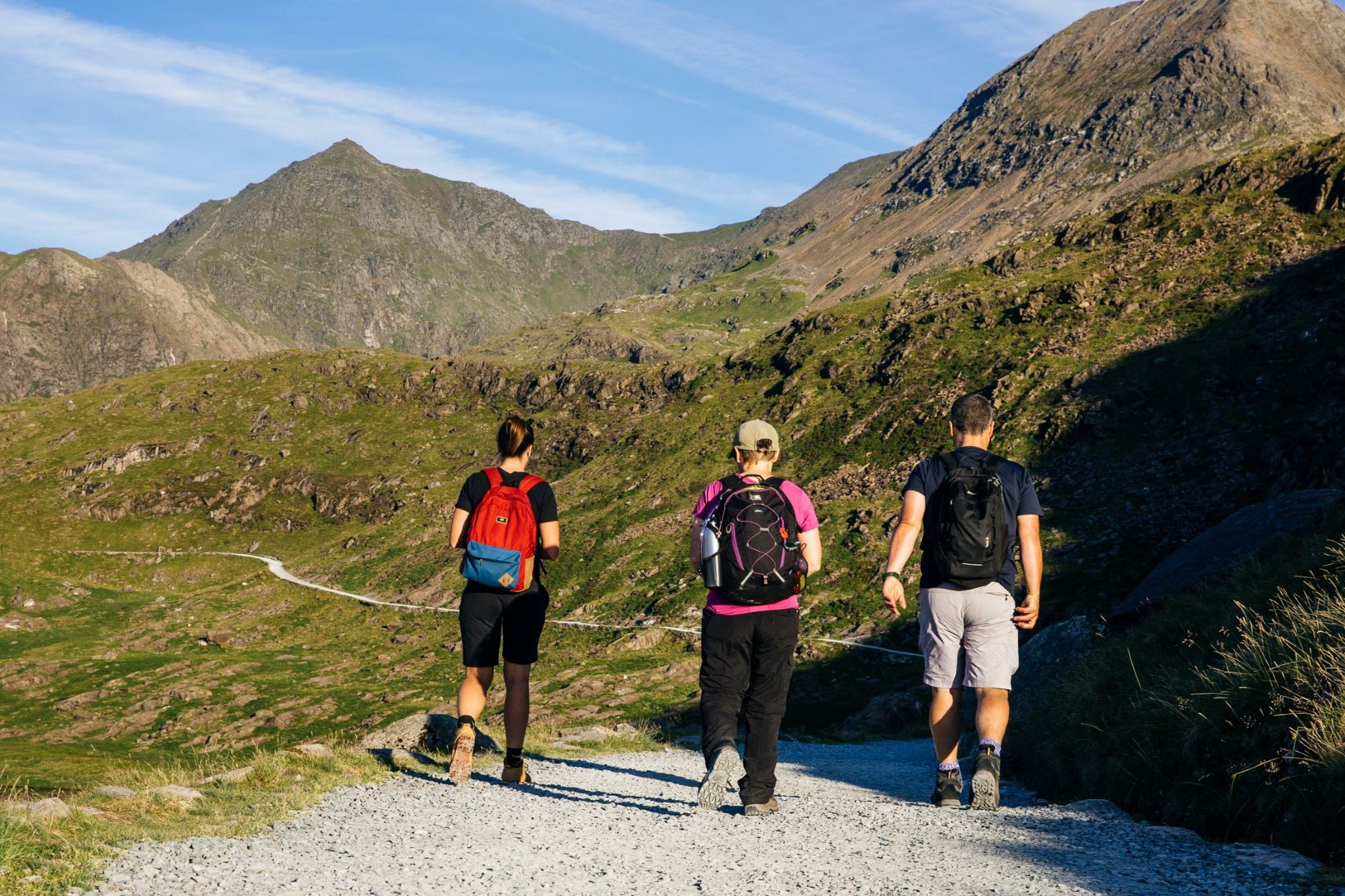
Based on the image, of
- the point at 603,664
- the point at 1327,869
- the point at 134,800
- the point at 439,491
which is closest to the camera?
the point at 1327,869

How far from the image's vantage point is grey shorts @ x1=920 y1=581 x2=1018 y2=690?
31.7ft

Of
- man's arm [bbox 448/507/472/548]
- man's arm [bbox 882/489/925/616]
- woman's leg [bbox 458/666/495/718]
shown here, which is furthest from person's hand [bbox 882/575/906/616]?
man's arm [bbox 448/507/472/548]

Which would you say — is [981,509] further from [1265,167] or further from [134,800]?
[1265,167]

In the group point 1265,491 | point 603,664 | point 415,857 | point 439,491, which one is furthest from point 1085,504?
point 439,491

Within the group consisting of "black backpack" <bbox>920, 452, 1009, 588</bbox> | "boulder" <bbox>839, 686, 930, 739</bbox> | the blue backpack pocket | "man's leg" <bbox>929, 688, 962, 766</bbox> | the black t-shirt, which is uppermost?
"black backpack" <bbox>920, 452, 1009, 588</bbox>

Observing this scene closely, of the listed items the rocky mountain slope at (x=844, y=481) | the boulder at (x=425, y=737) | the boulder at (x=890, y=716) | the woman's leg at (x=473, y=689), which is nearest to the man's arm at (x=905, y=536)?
the woman's leg at (x=473, y=689)

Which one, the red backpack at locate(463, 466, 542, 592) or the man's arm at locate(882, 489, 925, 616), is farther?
the red backpack at locate(463, 466, 542, 592)

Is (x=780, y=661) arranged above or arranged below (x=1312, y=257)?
below

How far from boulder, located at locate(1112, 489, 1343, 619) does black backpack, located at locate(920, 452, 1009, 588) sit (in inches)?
407

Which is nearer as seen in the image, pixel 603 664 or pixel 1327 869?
pixel 1327 869

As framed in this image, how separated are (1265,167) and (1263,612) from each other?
8736cm

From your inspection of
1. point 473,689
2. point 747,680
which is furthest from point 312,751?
point 747,680

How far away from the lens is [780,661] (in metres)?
9.71

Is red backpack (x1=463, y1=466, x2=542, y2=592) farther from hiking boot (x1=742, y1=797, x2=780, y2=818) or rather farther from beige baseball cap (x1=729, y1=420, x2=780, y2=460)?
hiking boot (x1=742, y1=797, x2=780, y2=818)
